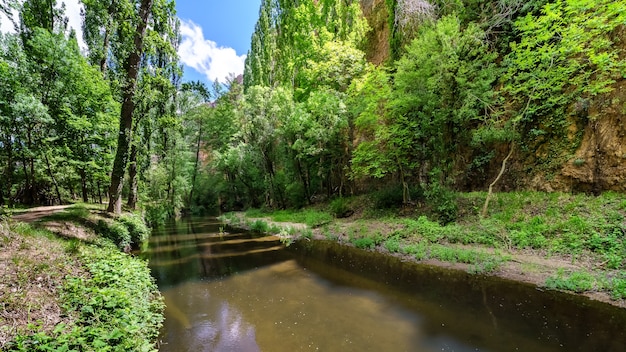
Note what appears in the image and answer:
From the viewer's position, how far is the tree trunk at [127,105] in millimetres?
10344

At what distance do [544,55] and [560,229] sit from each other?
5614 mm

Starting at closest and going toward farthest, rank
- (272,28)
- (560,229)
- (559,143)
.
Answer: (560,229), (559,143), (272,28)

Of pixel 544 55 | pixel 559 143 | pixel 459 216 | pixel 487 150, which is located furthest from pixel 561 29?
pixel 459 216

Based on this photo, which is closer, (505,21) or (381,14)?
(505,21)

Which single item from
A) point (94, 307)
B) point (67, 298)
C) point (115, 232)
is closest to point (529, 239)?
point (94, 307)

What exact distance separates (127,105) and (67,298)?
9085mm

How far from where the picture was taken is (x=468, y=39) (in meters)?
11.3

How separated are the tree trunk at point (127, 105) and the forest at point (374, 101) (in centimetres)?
5

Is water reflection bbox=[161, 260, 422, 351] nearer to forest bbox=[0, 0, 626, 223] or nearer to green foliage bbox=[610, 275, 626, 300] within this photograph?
green foliage bbox=[610, 275, 626, 300]

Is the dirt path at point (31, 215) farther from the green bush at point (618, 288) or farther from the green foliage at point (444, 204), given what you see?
the green bush at point (618, 288)

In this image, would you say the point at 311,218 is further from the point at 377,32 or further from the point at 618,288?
the point at 377,32

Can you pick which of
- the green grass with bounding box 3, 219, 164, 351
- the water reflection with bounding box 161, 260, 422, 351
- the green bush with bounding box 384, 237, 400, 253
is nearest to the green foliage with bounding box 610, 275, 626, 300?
the water reflection with bounding box 161, 260, 422, 351

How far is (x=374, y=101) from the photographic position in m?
14.2

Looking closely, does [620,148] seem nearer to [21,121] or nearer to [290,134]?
[290,134]
